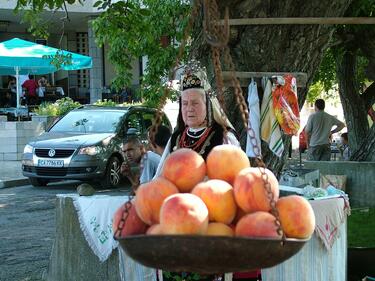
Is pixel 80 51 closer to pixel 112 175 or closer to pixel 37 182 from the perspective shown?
Result: pixel 37 182

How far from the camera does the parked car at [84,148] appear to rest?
12.6 meters

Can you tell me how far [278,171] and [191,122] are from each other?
6.00 ft

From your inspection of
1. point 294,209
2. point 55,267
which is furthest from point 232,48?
point 294,209

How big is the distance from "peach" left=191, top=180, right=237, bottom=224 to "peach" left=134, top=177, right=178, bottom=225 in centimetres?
10

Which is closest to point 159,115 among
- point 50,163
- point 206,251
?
point 206,251

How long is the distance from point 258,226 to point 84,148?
10.9 meters

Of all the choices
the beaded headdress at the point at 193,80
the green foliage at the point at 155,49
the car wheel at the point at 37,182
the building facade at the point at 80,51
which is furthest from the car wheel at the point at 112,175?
the building facade at the point at 80,51

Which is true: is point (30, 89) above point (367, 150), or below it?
above

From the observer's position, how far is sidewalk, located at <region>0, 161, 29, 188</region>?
13.7 metres

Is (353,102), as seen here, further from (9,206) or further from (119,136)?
(9,206)

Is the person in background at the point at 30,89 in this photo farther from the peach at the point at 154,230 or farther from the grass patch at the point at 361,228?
the peach at the point at 154,230

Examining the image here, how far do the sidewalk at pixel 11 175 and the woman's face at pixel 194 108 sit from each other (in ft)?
34.8

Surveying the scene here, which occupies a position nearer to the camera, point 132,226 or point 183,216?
point 183,216

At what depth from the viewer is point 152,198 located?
2.26 m
